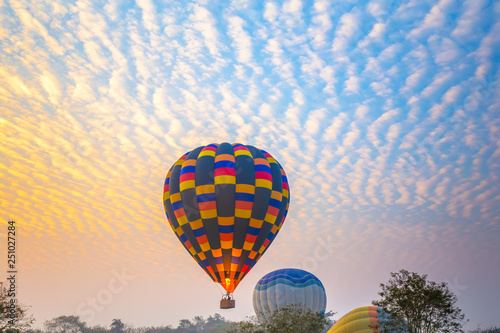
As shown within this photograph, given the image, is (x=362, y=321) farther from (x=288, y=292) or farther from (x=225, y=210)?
(x=288, y=292)

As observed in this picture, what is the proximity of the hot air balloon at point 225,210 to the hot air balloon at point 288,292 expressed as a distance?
15814 millimetres

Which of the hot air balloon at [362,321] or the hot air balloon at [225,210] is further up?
the hot air balloon at [225,210]

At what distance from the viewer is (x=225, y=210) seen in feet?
105

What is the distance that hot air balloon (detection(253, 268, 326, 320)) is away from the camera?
1864 inches

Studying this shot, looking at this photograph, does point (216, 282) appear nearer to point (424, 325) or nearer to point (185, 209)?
point (185, 209)

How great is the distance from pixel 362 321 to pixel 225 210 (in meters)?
12.8

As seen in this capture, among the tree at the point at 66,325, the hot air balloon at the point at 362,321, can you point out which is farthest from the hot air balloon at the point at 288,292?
the tree at the point at 66,325

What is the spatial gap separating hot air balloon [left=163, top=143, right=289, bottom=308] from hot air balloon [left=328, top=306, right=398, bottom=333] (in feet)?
27.2

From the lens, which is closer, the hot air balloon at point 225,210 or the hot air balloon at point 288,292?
the hot air balloon at point 225,210

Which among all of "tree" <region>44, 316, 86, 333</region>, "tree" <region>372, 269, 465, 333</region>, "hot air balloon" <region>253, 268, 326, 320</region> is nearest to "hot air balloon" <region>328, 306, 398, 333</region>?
"tree" <region>372, 269, 465, 333</region>

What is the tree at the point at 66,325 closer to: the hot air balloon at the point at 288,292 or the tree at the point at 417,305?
the hot air balloon at the point at 288,292

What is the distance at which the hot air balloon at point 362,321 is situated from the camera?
2866 cm

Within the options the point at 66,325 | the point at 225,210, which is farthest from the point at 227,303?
the point at 66,325

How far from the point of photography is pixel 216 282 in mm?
33000
